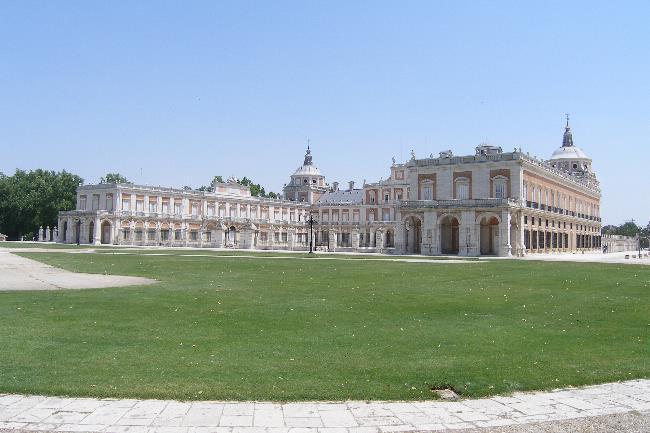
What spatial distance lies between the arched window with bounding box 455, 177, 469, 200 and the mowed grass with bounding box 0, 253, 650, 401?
45.0 meters

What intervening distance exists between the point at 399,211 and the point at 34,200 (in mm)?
68720

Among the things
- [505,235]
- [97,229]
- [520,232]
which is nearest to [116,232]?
[97,229]

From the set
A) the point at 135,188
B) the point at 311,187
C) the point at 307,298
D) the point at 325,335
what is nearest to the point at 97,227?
the point at 135,188

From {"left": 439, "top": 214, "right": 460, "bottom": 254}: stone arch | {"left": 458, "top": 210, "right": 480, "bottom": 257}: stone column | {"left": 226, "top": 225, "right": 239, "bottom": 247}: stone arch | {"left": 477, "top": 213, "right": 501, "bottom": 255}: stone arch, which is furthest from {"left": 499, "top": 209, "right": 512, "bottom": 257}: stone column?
{"left": 226, "top": 225, "right": 239, "bottom": 247}: stone arch

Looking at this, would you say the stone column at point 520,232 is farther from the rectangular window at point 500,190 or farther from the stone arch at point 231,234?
the stone arch at point 231,234

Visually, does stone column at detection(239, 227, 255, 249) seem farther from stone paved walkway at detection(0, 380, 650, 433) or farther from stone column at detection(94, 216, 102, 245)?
stone paved walkway at detection(0, 380, 650, 433)

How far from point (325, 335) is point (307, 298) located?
5766 millimetres

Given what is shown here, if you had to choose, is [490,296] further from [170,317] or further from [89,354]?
[89,354]

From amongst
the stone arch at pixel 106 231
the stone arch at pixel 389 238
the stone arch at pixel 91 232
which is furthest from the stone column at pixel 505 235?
the stone arch at pixel 91 232

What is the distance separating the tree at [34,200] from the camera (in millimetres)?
99438

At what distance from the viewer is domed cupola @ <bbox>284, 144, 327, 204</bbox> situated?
120 m

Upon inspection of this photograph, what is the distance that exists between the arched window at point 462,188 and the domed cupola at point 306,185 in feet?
194

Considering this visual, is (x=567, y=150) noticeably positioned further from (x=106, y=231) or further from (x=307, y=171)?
(x=106, y=231)

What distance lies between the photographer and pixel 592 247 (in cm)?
9475
